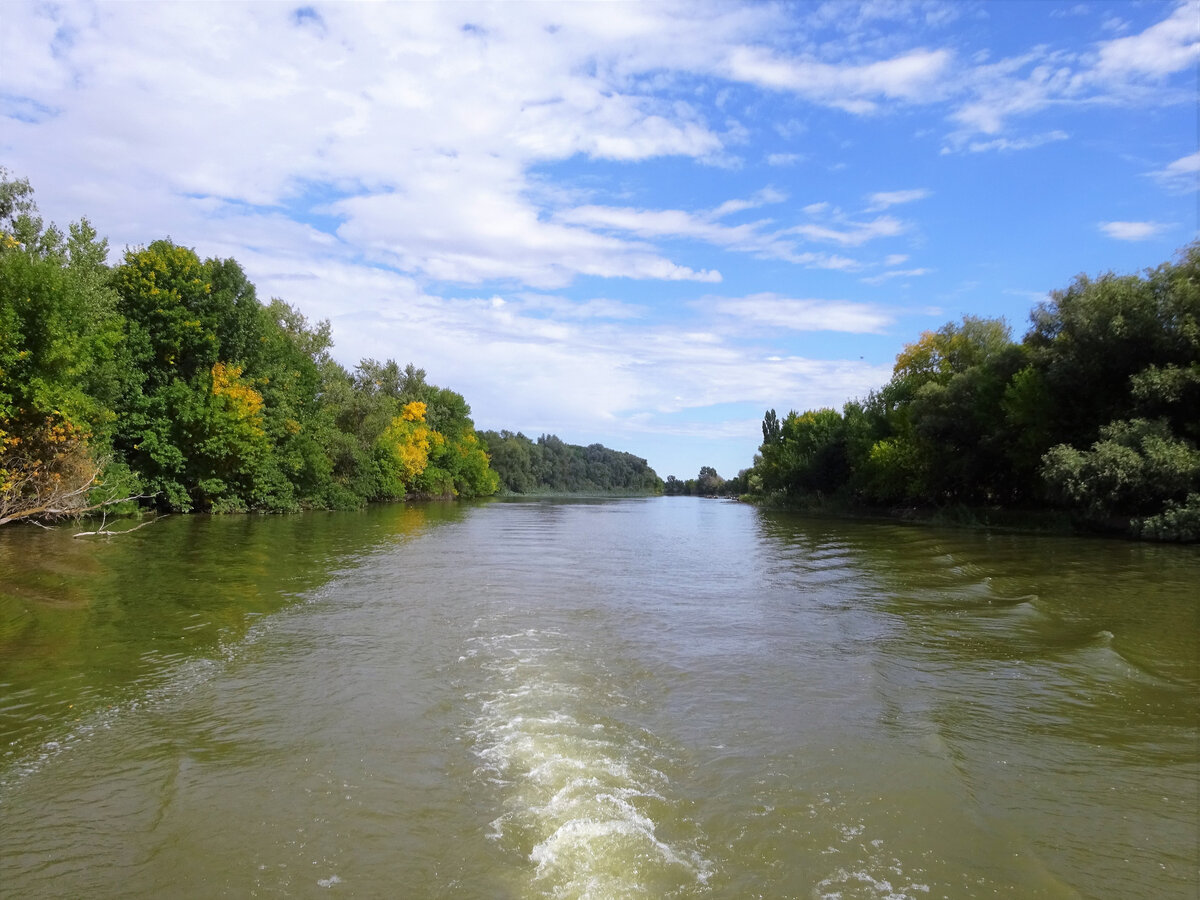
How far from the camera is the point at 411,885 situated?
449 cm

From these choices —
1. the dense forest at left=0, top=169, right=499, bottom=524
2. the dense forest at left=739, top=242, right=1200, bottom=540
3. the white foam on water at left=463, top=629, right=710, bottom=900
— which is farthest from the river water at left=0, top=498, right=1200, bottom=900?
the dense forest at left=739, top=242, right=1200, bottom=540

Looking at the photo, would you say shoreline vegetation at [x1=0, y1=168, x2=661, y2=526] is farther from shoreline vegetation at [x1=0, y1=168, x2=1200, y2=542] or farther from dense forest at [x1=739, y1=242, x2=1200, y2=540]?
dense forest at [x1=739, y1=242, x2=1200, y2=540]

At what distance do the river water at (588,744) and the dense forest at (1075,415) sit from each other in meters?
13.6

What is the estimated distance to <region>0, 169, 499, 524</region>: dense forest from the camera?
73.4ft

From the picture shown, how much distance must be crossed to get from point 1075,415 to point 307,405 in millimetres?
45978

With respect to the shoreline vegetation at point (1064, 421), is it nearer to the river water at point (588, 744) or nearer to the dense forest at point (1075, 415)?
the dense forest at point (1075, 415)

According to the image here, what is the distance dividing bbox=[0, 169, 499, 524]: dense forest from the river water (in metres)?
10.5

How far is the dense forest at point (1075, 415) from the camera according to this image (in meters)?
26.9

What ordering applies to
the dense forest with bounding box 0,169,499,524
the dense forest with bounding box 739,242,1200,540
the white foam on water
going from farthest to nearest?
the dense forest with bounding box 739,242,1200,540, the dense forest with bounding box 0,169,499,524, the white foam on water

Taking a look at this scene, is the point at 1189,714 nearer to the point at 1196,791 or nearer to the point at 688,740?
the point at 1196,791

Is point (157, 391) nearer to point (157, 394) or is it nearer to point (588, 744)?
point (157, 394)

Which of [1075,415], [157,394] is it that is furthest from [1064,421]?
[157,394]

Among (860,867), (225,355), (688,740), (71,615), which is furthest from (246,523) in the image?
(860,867)

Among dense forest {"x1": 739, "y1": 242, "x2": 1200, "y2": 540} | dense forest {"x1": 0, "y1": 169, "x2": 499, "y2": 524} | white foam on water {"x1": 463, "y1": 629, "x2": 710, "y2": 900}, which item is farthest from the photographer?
dense forest {"x1": 739, "y1": 242, "x2": 1200, "y2": 540}
